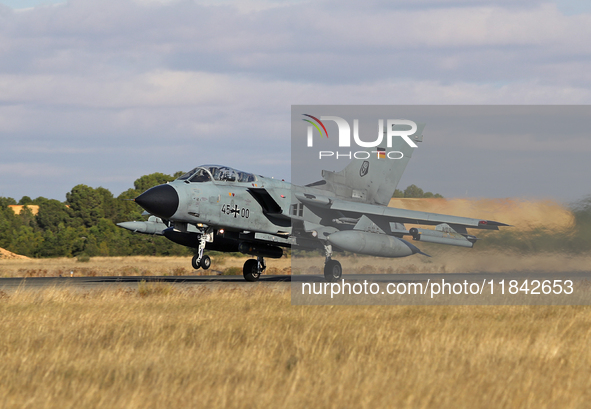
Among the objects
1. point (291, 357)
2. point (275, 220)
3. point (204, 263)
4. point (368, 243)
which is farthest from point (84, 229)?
point (291, 357)

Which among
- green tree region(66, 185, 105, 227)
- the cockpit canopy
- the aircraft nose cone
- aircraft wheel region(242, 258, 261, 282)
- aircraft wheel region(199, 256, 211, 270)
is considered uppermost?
green tree region(66, 185, 105, 227)

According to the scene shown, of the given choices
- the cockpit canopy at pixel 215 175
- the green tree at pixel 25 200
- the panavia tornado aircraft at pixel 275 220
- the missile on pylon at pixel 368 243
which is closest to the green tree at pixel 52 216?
the green tree at pixel 25 200

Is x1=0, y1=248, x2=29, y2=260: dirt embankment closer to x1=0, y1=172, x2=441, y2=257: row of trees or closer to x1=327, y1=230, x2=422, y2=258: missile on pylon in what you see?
x1=0, y1=172, x2=441, y2=257: row of trees

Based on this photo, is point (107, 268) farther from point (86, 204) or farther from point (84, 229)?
point (86, 204)

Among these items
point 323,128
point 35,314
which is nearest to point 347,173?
point 323,128

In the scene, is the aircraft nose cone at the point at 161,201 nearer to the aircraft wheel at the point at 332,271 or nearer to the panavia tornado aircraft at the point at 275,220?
the panavia tornado aircraft at the point at 275,220

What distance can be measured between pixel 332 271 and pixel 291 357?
46.8ft

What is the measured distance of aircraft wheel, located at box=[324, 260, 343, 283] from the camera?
22672mm

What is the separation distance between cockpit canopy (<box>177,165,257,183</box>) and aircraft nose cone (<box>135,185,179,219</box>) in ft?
4.34

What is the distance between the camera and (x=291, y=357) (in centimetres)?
Answer: 851

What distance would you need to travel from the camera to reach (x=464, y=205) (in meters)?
24.6

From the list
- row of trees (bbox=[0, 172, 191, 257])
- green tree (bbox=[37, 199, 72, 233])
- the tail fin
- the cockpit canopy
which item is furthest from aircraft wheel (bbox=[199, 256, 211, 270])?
green tree (bbox=[37, 199, 72, 233])

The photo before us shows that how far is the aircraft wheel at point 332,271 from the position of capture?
893 inches

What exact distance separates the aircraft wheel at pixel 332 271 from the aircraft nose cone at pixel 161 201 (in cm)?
628
